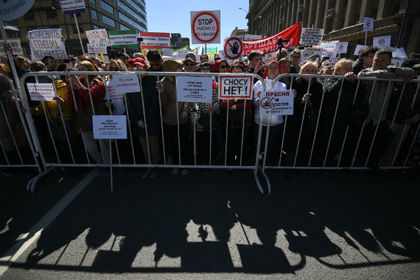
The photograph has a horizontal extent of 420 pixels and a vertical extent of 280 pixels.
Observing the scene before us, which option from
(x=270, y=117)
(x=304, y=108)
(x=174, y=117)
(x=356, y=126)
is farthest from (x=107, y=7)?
(x=356, y=126)

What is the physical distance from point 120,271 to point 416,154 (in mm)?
5018

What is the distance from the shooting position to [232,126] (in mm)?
3744

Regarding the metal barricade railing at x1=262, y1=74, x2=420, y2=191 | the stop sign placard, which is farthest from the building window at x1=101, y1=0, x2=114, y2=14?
the metal barricade railing at x1=262, y1=74, x2=420, y2=191

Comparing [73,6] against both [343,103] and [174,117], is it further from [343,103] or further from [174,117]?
[343,103]

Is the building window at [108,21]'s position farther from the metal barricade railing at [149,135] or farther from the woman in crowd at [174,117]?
the woman in crowd at [174,117]

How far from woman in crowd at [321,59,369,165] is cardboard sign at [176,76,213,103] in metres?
2.00

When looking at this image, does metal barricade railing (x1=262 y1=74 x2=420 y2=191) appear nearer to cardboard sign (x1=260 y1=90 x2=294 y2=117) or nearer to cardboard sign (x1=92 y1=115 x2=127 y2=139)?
cardboard sign (x1=260 y1=90 x2=294 y2=117)

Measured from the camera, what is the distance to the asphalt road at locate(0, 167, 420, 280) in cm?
207

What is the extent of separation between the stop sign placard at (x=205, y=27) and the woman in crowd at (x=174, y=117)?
269 centimetres

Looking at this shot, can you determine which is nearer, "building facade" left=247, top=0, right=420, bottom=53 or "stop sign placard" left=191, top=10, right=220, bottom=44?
"stop sign placard" left=191, top=10, right=220, bottom=44

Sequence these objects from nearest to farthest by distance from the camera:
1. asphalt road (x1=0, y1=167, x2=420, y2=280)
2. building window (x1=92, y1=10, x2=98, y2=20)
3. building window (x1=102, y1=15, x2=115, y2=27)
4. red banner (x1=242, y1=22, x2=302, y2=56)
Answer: asphalt road (x1=0, y1=167, x2=420, y2=280), red banner (x1=242, y1=22, x2=302, y2=56), building window (x1=92, y1=10, x2=98, y2=20), building window (x1=102, y1=15, x2=115, y2=27)

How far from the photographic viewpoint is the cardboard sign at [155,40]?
8.26 m

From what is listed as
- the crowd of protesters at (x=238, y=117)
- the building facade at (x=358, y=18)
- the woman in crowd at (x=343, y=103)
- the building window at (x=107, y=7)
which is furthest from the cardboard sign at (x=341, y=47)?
the building window at (x=107, y=7)

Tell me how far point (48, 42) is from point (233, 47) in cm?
471
